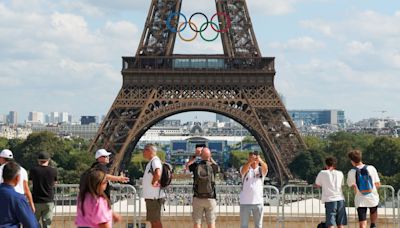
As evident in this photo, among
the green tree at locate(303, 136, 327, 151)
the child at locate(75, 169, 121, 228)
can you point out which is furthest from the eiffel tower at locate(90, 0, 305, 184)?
the child at locate(75, 169, 121, 228)

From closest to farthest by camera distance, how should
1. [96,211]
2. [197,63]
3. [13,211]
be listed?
[13,211] < [96,211] < [197,63]

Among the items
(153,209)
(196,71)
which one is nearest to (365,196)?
(153,209)

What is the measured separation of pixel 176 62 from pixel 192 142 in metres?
111

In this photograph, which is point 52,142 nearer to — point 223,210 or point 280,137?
point 280,137

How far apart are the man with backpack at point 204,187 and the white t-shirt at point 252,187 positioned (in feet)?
1.87

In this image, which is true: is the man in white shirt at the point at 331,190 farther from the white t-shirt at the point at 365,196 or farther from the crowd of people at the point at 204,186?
the white t-shirt at the point at 365,196

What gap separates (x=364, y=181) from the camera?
539 inches

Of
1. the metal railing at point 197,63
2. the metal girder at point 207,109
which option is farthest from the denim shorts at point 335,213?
the metal railing at point 197,63

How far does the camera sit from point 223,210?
17344 millimetres

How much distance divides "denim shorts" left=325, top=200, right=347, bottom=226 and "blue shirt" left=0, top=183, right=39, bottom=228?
5846 mm

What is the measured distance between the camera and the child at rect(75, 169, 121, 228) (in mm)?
9789

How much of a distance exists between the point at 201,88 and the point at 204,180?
138ft

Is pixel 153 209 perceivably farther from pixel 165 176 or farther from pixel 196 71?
pixel 196 71

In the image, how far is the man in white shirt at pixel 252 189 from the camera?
538 inches
